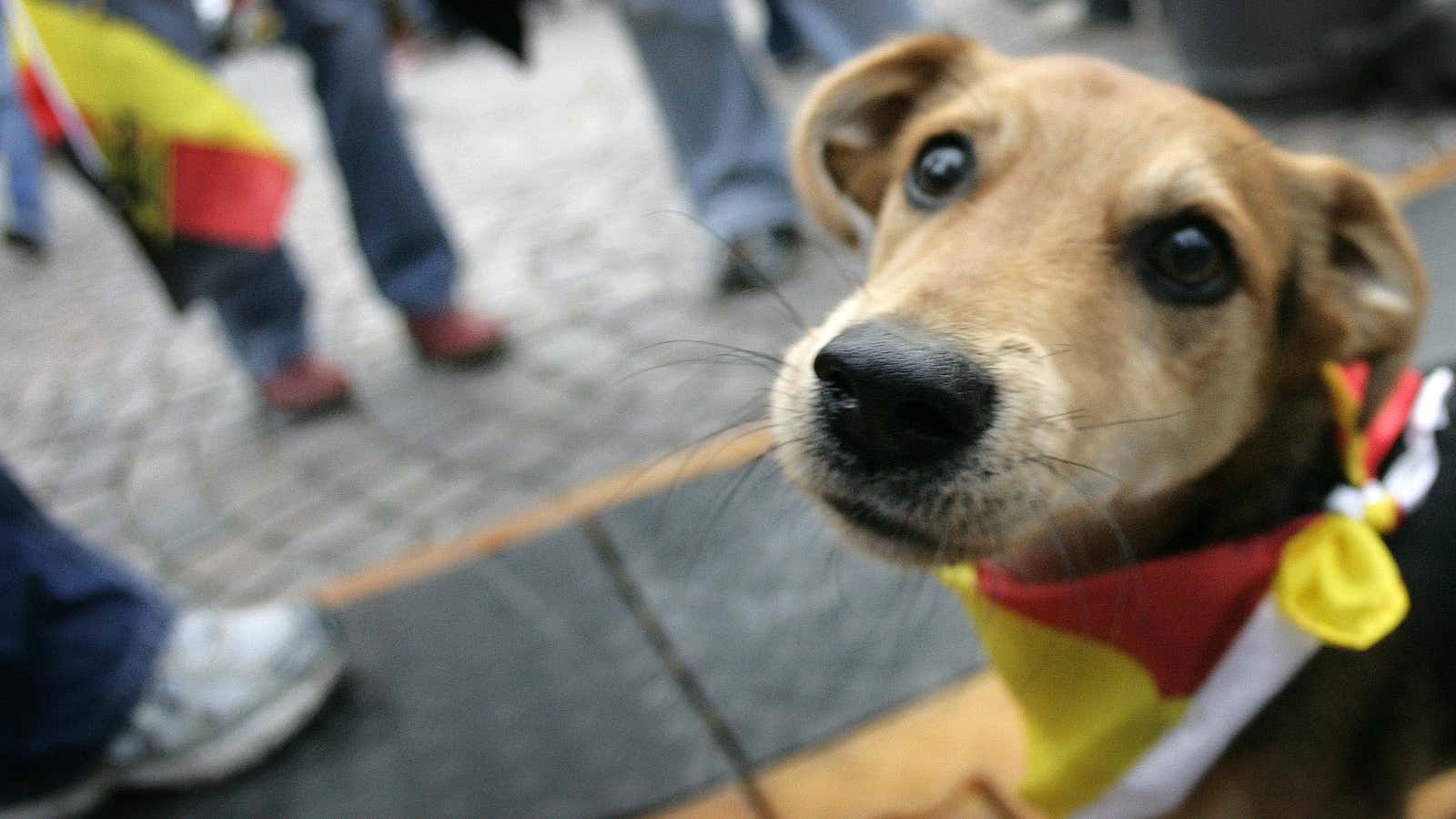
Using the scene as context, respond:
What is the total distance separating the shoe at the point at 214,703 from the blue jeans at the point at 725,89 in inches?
106

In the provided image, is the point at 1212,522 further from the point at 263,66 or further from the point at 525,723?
the point at 263,66

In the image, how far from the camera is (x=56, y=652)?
2.23m

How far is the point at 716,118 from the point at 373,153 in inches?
60.5

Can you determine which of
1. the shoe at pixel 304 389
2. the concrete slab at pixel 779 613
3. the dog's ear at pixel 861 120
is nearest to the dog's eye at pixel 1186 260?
the dog's ear at pixel 861 120

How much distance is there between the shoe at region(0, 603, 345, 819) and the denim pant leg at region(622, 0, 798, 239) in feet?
8.79

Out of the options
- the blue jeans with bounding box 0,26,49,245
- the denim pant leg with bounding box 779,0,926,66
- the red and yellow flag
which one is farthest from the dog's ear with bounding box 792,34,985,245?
the blue jeans with bounding box 0,26,49,245

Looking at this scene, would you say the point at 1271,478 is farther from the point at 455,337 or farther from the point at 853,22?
the point at 455,337

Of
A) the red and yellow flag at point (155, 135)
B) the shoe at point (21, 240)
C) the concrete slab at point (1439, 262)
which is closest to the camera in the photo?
the red and yellow flag at point (155, 135)

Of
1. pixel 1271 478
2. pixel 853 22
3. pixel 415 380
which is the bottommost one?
pixel 415 380

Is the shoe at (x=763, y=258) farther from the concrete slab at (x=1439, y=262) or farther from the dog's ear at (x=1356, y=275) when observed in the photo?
the dog's ear at (x=1356, y=275)

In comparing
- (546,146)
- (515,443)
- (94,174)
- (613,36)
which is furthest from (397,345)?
(613,36)

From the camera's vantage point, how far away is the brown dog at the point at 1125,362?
52.1 inches

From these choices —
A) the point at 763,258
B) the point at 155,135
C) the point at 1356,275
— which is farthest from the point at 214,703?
the point at 763,258

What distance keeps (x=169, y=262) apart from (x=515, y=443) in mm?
1290
